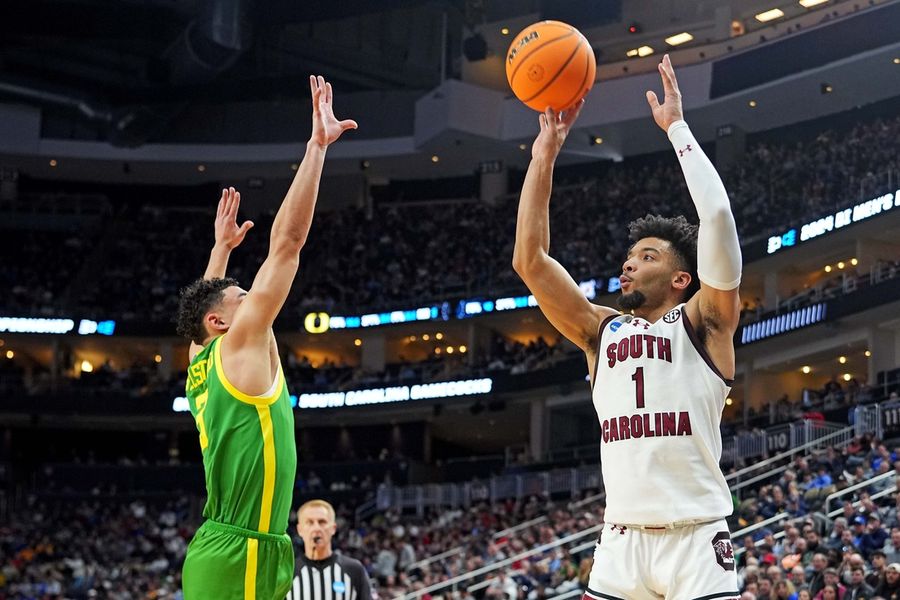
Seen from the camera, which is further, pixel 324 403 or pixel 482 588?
pixel 324 403

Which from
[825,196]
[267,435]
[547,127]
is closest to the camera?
[267,435]

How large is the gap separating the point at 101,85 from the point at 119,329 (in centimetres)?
922

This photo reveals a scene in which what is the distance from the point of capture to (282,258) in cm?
593

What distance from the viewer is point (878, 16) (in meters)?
37.6

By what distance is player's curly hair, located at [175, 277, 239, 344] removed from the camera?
6.37m

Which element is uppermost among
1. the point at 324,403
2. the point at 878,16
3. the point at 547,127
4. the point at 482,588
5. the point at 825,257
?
the point at 878,16

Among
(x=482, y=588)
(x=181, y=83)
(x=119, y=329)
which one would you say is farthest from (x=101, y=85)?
(x=482, y=588)

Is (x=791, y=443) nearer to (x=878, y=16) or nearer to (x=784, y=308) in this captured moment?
(x=784, y=308)

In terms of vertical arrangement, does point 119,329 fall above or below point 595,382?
above

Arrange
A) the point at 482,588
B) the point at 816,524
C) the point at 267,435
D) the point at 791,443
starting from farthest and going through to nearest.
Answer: the point at 791,443 → the point at 482,588 → the point at 816,524 → the point at 267,435

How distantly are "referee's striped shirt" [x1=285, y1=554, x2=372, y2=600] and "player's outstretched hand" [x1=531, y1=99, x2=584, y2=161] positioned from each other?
352cm

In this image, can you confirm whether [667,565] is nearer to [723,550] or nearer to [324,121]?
[723,550]

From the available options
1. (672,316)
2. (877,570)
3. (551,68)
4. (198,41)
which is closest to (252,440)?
(672,316)

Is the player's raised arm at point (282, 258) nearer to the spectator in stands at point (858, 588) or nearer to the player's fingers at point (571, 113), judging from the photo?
the player's fingers at point (571, 113)
